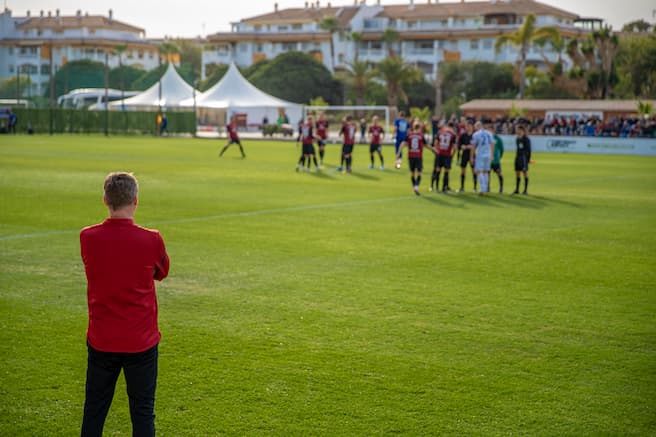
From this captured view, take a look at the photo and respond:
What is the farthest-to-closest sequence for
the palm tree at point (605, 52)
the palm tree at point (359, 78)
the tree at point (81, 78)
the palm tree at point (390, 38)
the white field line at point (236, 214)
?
the palm tree at point (390, 38) < the tree at point (81, 78) < the palm tree at point (359, 78) < the palm tree at point (605, 52) < the white field line at point (236, 214)

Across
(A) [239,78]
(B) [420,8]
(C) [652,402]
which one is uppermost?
(B) [420,8]

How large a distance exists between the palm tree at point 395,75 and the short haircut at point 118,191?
271ft

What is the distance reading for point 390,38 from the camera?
103 m

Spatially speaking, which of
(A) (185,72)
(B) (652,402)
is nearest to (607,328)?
(B) (652,402)

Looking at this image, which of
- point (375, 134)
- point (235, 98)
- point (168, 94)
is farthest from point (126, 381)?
point (168, 94)

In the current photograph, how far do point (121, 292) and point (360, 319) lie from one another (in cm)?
463

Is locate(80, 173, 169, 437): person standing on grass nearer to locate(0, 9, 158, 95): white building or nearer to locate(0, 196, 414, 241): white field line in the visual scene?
locate(0, 196, 414, 241): white field line

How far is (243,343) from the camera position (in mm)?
8031

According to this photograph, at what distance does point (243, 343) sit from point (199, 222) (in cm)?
845

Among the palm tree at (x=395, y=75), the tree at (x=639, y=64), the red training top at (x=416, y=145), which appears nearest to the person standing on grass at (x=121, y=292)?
the red training top at (x=416, y=145)

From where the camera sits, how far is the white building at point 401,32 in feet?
340

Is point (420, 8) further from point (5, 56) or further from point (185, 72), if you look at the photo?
point (5, 56)

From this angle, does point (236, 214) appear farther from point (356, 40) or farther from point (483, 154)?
point (356, 40)

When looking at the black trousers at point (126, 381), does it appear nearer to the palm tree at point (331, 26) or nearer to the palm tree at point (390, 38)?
the palm tree at point (390, 38)
